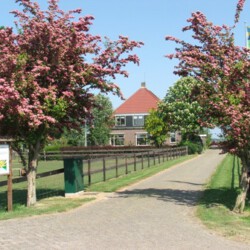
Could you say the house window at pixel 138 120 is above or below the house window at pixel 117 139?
above

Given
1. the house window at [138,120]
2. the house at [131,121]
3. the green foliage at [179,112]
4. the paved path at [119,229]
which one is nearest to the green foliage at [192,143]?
the green foliage at [179,112]

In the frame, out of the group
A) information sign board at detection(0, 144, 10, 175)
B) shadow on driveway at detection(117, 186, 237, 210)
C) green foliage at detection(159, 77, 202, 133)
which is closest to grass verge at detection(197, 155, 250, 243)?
shadow on driveway at detection(117, 186, 237, 210)

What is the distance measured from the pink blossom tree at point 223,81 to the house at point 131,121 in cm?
6820

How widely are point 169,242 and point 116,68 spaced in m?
5.97

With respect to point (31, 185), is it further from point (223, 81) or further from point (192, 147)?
point (192, 147)

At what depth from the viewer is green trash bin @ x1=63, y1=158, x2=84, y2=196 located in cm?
1398

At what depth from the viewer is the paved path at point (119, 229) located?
7.29 metres

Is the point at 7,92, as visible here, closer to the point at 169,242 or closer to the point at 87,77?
the point at 87,77

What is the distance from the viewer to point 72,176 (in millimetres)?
14156

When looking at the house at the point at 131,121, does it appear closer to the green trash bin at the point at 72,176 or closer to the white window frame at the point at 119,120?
the white window frame at the point at 119,120

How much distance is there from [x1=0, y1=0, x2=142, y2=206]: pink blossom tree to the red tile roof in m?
68.5

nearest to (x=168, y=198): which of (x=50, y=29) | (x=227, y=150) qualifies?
(x=227, y=150)

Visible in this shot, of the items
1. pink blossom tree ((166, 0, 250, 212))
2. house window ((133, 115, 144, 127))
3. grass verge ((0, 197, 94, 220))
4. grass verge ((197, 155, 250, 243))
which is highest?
house window ((133, 115, 144, 127))

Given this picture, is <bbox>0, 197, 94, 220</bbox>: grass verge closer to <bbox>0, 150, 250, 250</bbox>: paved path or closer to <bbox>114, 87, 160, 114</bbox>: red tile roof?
<bbox>0, 150, 250, 250</bbox>: paved path
